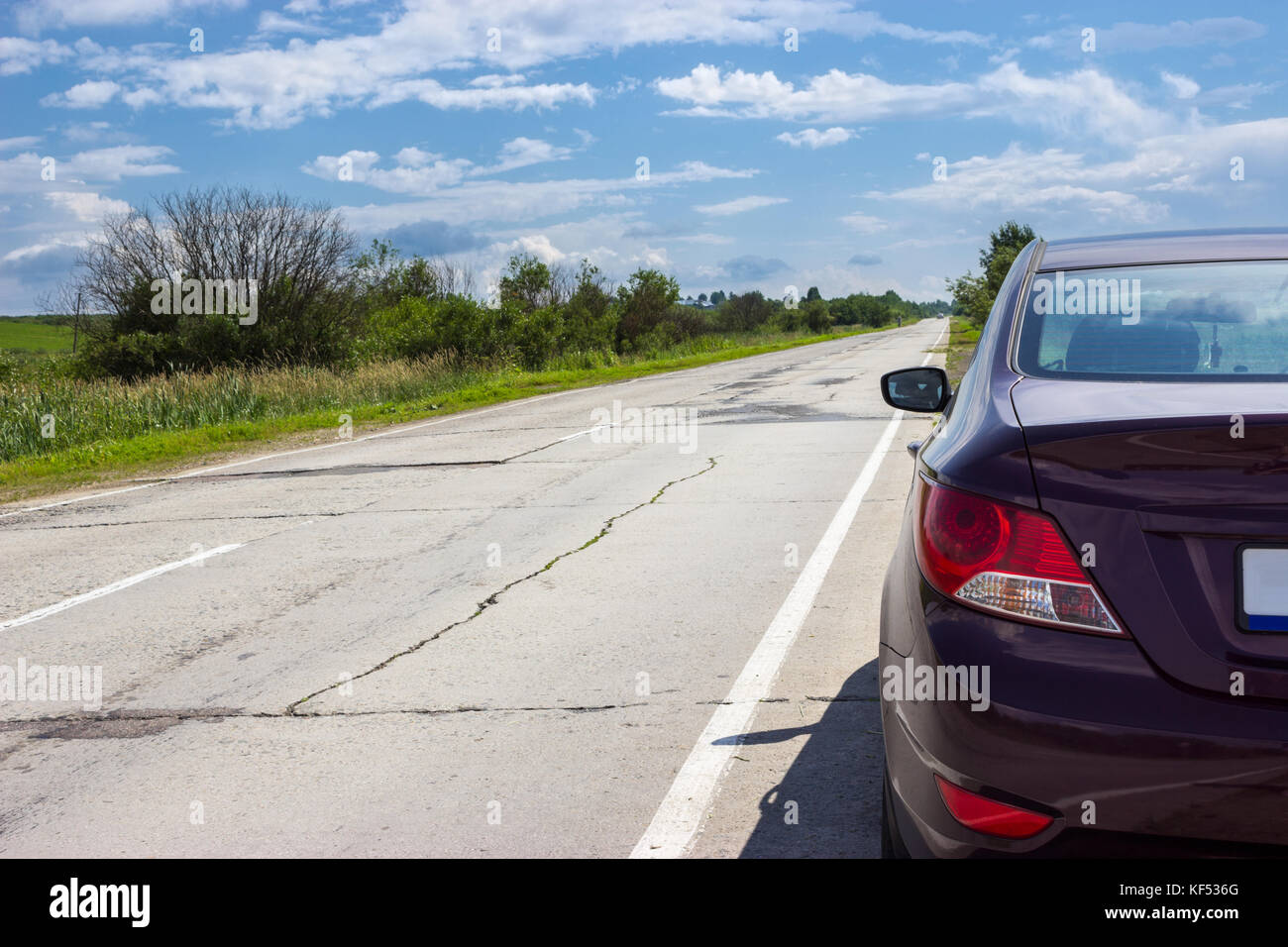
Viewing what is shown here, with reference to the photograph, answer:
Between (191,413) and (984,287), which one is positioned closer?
(191,413)

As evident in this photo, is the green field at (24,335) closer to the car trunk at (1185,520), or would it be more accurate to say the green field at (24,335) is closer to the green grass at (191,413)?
the green grass at (191,413)

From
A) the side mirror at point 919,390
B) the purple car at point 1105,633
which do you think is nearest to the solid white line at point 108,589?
the side mirror at point 919,390

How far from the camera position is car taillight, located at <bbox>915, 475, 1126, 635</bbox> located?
6.89ft

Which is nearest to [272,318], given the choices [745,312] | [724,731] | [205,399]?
[205,399]

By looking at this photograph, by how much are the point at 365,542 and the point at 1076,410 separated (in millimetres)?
6657

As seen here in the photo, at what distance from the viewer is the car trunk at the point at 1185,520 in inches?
78.7

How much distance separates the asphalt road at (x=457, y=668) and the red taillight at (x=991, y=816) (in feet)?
3.74

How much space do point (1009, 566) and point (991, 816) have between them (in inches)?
19.5

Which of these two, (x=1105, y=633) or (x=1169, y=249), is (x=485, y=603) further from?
(x=1105, y=633)

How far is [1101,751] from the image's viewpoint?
2.02m
